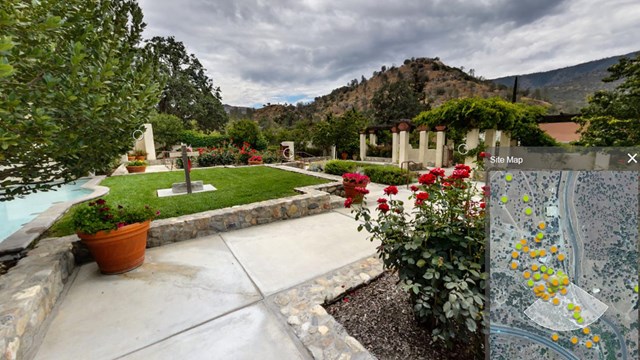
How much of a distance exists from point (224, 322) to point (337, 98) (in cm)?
5063

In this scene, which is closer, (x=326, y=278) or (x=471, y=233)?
(x=471, y=233)

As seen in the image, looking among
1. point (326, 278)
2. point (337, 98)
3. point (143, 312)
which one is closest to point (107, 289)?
point (143, 312)

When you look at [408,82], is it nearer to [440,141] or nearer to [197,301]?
[440,141]

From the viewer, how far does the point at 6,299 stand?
1.75 metres

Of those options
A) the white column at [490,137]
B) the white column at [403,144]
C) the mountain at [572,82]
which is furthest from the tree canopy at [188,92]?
the mountain at [572,82]

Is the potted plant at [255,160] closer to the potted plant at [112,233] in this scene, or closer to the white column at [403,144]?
the white column at [403,144]

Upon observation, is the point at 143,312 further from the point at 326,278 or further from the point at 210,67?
the point at 210,67

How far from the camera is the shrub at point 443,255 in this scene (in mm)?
1433

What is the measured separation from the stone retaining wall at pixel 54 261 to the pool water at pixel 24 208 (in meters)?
1.55

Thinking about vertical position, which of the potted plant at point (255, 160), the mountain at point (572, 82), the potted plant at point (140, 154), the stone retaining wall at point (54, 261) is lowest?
the stone retaining wall at point (54, 261)
